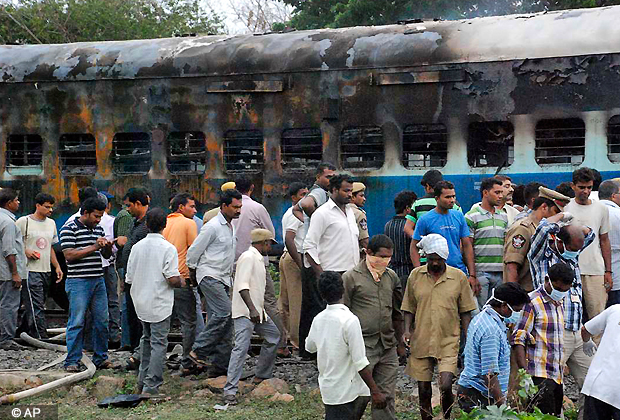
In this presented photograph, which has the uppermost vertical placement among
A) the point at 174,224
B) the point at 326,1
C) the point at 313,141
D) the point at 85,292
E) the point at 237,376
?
the point at 326,1

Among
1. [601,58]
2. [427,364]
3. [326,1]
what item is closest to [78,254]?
[427,364]

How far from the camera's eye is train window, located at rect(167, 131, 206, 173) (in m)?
12.0

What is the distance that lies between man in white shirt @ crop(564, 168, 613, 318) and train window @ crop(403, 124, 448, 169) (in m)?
2.49

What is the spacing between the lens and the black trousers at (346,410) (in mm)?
6523

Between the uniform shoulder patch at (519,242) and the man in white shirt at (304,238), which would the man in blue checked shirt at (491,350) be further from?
the man in white shirt at (304,238)

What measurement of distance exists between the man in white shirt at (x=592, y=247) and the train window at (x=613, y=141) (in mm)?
1742

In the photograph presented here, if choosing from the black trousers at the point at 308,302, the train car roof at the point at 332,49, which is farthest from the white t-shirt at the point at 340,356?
the train car roof at the point at 332,49

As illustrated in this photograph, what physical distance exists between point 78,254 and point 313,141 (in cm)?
325

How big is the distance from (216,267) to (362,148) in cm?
295

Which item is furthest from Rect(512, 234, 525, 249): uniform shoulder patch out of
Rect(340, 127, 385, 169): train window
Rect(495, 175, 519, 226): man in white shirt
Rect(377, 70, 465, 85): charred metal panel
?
Rect(340, 127, 385, 169): train window

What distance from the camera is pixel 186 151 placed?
39.8 feet

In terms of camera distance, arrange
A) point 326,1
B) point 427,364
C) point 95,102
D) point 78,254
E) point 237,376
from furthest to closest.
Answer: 1. point 326,1
2. point 95,102
3. point 78,254
4. point 237,376
5. point 427,364

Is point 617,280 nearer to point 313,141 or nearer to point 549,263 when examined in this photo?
point 549,263

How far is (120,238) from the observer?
10.0m
